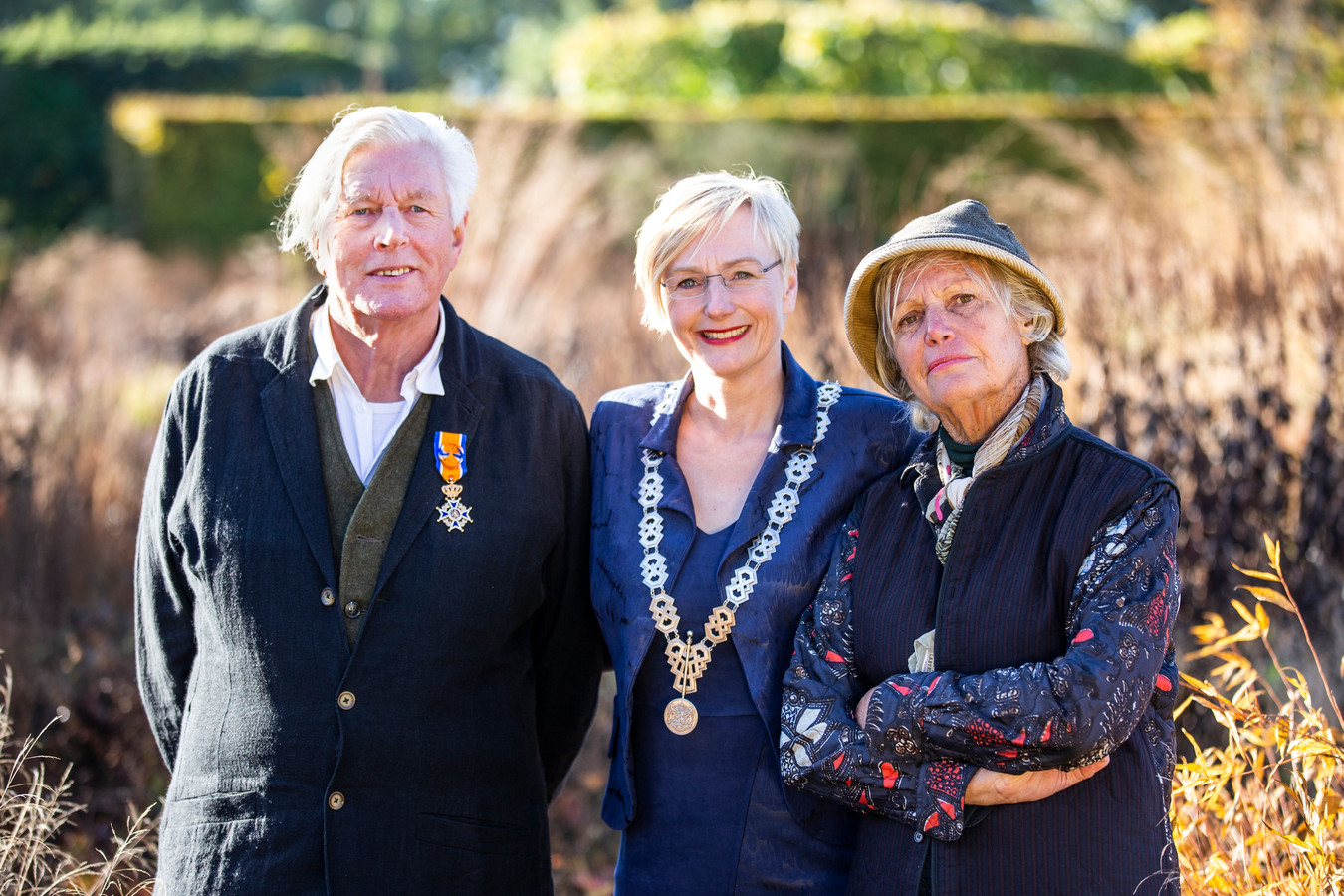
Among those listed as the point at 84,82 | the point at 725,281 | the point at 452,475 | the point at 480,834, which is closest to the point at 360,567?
the point at 452,475

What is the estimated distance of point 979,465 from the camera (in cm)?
217

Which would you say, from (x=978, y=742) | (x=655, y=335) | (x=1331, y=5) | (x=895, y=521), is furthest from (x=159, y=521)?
(x=1331, y=5)

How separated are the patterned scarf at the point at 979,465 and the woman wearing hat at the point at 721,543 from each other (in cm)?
29

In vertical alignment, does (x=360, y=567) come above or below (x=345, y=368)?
below

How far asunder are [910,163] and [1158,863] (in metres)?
11.1

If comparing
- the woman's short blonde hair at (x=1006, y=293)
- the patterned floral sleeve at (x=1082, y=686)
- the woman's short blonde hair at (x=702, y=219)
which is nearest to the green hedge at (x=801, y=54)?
the woman's short blonde hair at (x=702, y=219)

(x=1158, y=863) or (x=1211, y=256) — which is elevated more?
(x=1211, y=256)

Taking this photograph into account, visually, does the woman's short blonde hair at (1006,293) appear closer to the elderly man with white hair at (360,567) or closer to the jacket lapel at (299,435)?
the elderly man with white hair at (360,567)

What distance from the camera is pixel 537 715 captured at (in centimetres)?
288

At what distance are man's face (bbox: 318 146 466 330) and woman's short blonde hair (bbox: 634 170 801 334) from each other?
0.47 meters

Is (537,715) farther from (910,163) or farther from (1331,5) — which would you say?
(910,163)

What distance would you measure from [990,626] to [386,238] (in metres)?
1.44

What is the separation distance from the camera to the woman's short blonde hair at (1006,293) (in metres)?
2.21

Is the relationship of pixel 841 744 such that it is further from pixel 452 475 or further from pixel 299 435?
pixel 299 435
